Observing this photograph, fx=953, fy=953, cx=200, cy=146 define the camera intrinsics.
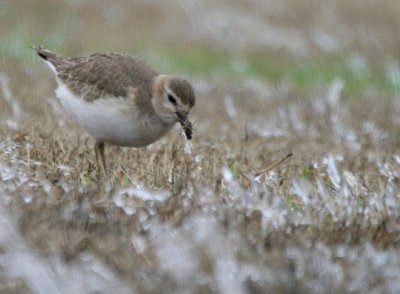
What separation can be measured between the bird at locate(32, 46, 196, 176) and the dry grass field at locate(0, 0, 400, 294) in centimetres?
24

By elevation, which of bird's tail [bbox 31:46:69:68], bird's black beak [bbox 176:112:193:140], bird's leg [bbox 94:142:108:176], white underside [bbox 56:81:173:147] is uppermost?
white underside [bbox 56:81:173:147]

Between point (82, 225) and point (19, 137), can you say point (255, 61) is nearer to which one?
point (19, 137)

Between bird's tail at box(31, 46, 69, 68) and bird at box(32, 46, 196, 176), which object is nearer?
bird at box(32, 46, 196, 176)

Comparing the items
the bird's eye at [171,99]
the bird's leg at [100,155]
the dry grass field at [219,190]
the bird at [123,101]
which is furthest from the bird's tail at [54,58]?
the bird's eye at [171,99]

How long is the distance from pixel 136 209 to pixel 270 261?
954 mm

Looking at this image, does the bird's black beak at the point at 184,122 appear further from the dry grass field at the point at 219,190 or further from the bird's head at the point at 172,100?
the dry grass field at the point at 219,190

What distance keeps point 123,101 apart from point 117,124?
0.20m

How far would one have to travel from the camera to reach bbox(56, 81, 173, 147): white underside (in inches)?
262

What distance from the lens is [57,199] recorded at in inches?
204

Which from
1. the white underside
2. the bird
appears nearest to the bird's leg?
the bird

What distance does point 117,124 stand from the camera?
664 centimetres

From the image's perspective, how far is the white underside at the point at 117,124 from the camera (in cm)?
665

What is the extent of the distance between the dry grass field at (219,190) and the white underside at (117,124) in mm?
220

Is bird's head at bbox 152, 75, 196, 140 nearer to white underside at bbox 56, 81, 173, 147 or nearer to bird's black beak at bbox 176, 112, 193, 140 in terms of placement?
bird's black beak at bbox 176, 112, 193, 140
